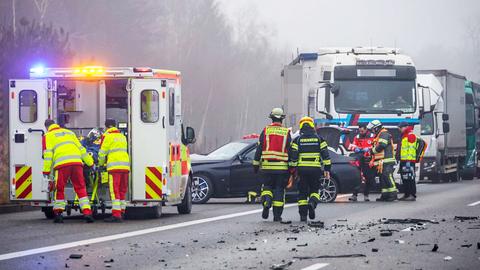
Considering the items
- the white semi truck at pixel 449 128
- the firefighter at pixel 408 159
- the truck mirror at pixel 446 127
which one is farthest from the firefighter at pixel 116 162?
the truck mirror at pixel 446 127

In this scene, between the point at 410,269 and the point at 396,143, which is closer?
the point at 410,269

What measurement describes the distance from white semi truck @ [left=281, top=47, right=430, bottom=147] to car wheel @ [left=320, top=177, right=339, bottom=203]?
3.35 metres

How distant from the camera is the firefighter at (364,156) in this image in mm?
25641

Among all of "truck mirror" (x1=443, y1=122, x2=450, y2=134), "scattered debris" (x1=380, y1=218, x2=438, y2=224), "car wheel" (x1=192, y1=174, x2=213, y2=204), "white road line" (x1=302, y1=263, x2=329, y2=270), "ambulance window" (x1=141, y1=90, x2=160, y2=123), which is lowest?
A: "scattered debris" (x1=380, y1=218, x2=438, y2=224)

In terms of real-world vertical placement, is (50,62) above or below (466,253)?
above

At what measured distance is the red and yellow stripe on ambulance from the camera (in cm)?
1977

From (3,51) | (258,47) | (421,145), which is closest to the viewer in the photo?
(421,145)

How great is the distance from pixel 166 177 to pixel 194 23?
74.3 meters

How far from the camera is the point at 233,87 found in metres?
106

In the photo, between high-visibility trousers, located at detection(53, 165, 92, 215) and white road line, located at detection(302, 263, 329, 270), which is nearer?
white road line, located at detection(302, 263, 329, 270)

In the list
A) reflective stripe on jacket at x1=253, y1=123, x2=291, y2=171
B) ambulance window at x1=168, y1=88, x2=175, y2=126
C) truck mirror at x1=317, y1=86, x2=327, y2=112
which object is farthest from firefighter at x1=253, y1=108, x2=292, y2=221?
truck mirror at x1=317, y1=86, x2=327, y2=112

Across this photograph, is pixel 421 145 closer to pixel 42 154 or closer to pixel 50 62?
pixel 42 154

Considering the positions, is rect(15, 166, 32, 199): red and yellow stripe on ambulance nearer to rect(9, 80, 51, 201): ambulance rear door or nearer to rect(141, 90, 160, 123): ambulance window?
rect(9, 80, 51, 201): ambulance rear door

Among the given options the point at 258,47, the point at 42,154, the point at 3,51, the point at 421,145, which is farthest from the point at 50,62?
the point at 258,47
